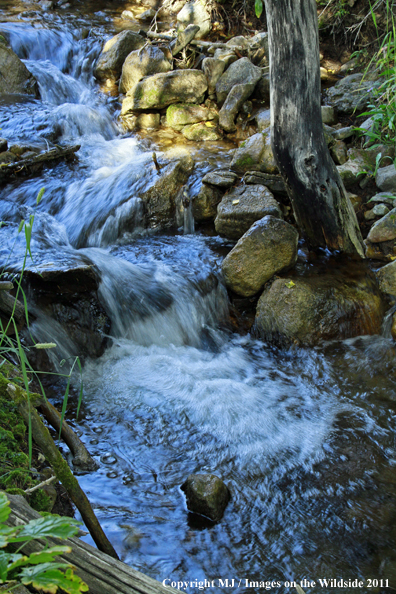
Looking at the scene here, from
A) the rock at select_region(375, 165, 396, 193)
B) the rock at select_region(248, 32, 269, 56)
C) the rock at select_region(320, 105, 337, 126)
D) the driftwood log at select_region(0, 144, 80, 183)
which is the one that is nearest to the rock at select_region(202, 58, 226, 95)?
the rock at select_region(248, 32, 269, 56)

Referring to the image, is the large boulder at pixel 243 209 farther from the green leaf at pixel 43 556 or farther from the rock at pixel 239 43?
the rock at pixel 239 43

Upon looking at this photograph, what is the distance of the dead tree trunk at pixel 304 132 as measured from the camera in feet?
11.9

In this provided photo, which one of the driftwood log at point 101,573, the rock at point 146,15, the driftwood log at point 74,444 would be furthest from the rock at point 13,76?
the driftwood log at point 101,573

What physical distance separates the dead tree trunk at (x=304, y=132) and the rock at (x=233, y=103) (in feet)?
11.9

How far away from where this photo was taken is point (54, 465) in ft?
4.60

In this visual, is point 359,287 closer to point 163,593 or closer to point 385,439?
point 385,439

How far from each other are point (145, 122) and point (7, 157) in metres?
3.04

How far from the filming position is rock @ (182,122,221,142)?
7594mm

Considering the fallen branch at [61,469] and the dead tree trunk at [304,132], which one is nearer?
the fallen branch at [61,469]

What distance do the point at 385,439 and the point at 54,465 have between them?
2389mm

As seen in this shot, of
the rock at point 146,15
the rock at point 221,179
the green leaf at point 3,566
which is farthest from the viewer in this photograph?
the rock at point 146,15

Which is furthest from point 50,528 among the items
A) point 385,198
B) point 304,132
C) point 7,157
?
point 7,157

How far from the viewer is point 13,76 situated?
8.67 metres

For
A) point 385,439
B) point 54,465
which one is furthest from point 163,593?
point 385,439
